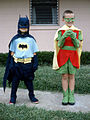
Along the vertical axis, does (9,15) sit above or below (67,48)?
above

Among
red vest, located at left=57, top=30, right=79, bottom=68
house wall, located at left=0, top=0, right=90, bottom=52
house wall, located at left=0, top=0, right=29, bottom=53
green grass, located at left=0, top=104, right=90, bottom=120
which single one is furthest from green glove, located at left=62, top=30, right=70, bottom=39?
house wall, located at left=0, top=0, right=29, bottom=53

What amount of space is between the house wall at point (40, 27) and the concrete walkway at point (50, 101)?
3.92m

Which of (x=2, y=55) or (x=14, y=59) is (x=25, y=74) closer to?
(x=14, y=59)

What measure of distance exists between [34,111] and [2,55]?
4.96 meters

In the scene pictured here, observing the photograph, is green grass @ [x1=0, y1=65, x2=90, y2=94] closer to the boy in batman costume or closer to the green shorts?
the green shorts

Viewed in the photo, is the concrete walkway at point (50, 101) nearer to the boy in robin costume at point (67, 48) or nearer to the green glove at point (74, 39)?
the boy in robin costume at point (67, 48)

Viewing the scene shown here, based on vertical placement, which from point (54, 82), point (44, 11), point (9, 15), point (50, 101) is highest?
point (44, 11)

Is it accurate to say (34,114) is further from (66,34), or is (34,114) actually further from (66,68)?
(66,34)

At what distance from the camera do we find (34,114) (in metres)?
4.07

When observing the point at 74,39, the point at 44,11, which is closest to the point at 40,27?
the point at 44,11

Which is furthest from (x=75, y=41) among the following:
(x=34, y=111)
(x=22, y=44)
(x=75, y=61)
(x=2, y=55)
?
(x=2, y=55)

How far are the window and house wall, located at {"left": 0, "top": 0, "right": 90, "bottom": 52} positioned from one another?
0.30 metres

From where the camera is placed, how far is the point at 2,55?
8.84 m

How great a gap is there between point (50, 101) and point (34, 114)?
1.00 metres
